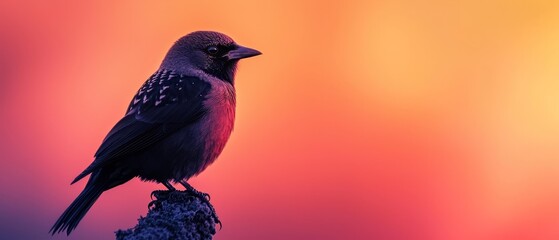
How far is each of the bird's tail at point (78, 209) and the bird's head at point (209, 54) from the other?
1.57 meters

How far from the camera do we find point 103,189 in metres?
5.12

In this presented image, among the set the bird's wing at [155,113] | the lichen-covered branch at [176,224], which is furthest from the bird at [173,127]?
the lichen-covered branch at [176,224]

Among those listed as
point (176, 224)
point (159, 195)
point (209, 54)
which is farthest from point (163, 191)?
point (209, 54)

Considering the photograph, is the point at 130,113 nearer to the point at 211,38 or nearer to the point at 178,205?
the point at 211,38

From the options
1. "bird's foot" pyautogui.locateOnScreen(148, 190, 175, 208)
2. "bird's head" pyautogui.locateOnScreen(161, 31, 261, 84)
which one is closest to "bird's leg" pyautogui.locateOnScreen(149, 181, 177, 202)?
"bird's foot" pyautogui.locateOnScreen(148, 190, 175, 208)

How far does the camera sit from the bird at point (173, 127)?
Answer: 5.12m

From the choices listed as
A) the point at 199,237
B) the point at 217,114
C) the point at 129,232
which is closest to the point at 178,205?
the point at 199,237

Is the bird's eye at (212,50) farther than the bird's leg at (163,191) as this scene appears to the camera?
Yes

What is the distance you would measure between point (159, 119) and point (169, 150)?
0.96 ft

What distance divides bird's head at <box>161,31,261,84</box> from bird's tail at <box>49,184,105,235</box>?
5.14 feet

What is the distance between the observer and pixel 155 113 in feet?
18.3

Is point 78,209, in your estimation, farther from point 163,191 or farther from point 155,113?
point 155,113

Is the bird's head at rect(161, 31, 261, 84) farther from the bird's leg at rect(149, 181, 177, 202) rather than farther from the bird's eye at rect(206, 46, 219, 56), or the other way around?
the bird's leg at rect(149, 181, 177, 202)

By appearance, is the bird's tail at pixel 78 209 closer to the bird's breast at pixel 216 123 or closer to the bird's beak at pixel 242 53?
the bird's breast at pixel 216 123
